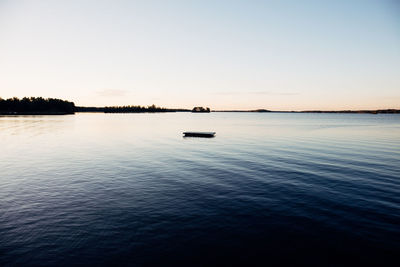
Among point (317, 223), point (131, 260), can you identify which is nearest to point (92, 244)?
point (131, 260)

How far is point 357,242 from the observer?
40.3 ft

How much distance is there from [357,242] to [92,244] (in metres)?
13.6

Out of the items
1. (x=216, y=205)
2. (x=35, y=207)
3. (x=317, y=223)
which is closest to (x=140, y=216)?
(x=216, y=205)

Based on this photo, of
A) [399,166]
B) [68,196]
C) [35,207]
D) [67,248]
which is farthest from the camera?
[399,166]

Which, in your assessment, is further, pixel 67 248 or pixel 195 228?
pixel 195 228

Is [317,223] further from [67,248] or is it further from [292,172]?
[67,248]

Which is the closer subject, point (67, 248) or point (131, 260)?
point (131, 260)

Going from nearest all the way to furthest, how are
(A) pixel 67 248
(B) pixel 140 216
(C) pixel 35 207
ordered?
1. (A) pixel 67 248
2. (B) pixel 140 216
3. (C) pixel 35 207

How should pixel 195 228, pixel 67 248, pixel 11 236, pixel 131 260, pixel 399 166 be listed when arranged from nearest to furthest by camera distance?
pixel 131 260
pixel 67 248
pixel 11 236
pixel 195 228
pixel 399 166

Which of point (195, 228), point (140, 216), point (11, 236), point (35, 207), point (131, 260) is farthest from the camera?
point (35, 207)

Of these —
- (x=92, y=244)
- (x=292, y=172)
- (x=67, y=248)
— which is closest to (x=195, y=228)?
(x=92, y=244)

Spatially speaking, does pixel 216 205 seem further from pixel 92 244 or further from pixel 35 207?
pixel 35 207

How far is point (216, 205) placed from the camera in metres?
17.1

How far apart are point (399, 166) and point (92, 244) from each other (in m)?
34.5
